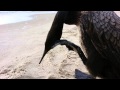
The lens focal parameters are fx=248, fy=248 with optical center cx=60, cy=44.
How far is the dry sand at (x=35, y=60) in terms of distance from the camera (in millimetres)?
3283

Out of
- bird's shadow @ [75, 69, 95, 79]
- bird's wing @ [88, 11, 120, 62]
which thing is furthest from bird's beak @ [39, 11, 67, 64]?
bird's shadow @ [75, 69, 95, 79]

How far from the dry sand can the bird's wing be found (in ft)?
2.16

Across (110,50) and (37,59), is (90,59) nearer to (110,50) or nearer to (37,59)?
(110,50)

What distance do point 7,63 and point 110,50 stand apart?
2.02 m

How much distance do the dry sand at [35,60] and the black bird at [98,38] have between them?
0.41 meters

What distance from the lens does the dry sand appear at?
Answer: 129 inches

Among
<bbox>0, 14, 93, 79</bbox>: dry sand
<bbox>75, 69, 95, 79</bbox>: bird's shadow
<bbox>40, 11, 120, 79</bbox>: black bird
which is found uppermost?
<bbox>40, 11, 120, 79</bbox>: black bird

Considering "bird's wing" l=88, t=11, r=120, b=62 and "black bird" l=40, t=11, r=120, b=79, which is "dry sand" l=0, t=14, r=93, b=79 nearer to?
"black bird" l=40, t=11, r=120, b=79

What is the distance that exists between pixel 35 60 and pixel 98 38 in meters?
1.60

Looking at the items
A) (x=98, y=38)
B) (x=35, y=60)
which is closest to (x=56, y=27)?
(x=98, y=38)

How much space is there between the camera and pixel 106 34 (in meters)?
2.32

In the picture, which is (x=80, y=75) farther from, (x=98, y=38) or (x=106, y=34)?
(x=106, y=34)
